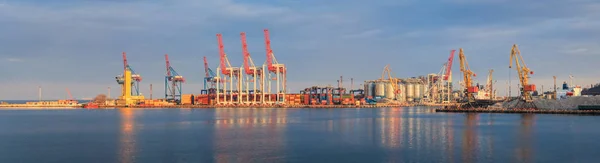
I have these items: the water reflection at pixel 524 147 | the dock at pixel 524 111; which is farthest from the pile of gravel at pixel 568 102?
the water reflection at pixel 524 147

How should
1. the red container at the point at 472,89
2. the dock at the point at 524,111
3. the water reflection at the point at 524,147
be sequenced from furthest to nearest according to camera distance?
the red container at the point at 472,89, the dock at the point at 524,111, the water reflection at the point at 524,147

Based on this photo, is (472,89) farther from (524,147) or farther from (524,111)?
(524,147)

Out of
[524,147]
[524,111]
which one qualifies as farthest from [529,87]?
[524,147]

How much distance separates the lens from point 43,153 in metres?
33.0

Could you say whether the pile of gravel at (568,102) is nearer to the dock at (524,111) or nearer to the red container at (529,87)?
the dock at (524,111)

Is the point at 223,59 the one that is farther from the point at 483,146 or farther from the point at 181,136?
the point at 483,146

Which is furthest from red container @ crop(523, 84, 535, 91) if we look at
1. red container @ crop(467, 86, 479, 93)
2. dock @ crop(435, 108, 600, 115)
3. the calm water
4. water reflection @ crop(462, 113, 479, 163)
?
water reflection @ crop(462, 113, 479, 163)

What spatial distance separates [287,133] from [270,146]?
445 inches

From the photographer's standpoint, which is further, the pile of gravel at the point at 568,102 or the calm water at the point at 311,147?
the pile of gravel at the point at 568,102

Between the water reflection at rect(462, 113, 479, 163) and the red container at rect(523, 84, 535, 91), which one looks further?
the red container at rect(523, 84, 535, 91)

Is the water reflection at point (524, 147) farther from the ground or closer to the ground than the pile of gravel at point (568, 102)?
closer to the ground

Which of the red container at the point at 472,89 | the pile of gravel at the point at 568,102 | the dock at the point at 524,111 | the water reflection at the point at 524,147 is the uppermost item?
the red container at the point at 472,89

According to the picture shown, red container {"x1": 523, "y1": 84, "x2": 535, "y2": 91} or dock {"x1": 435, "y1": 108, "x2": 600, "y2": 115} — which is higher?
red container {"x1": 523, "y1": 84, "x2": 535, "y2": 91}

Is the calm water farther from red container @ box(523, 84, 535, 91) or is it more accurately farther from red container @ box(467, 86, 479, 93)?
red container @ box(467, 86, 479, 93)
